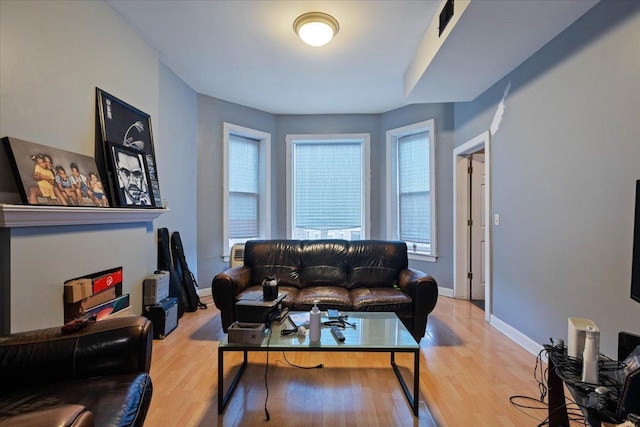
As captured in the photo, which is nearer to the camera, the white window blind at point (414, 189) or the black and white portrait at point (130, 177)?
the black and white portrait at point (130, 177)

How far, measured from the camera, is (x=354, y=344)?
178cm

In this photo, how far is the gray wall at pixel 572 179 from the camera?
5.93 feet

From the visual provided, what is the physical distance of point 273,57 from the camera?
128 inches

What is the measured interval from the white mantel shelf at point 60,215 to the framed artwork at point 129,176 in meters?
0.12

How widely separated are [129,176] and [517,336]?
379 centimetres

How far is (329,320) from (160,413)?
114cm

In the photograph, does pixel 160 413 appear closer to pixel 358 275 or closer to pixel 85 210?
pixel 85 210

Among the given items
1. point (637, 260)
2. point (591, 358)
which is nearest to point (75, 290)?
point (591, 358)

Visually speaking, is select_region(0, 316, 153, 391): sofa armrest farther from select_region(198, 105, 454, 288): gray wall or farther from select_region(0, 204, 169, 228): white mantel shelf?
select_region(198, 105, 454, 288): gray wall

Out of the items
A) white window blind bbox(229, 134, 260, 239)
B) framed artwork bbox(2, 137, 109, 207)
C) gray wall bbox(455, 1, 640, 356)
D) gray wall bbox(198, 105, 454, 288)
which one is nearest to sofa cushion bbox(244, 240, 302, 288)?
gray wall bbox(198, 105, 454, 288)

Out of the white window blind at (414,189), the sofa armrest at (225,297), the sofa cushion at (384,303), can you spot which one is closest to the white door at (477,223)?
the white window blind at (414,189)

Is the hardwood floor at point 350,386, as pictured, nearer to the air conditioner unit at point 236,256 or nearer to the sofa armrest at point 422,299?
the sofa armrest at point 422,299

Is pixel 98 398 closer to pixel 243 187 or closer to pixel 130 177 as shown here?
pixel 130 177

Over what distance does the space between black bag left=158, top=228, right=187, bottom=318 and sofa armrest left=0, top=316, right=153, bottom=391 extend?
6.20 feet
